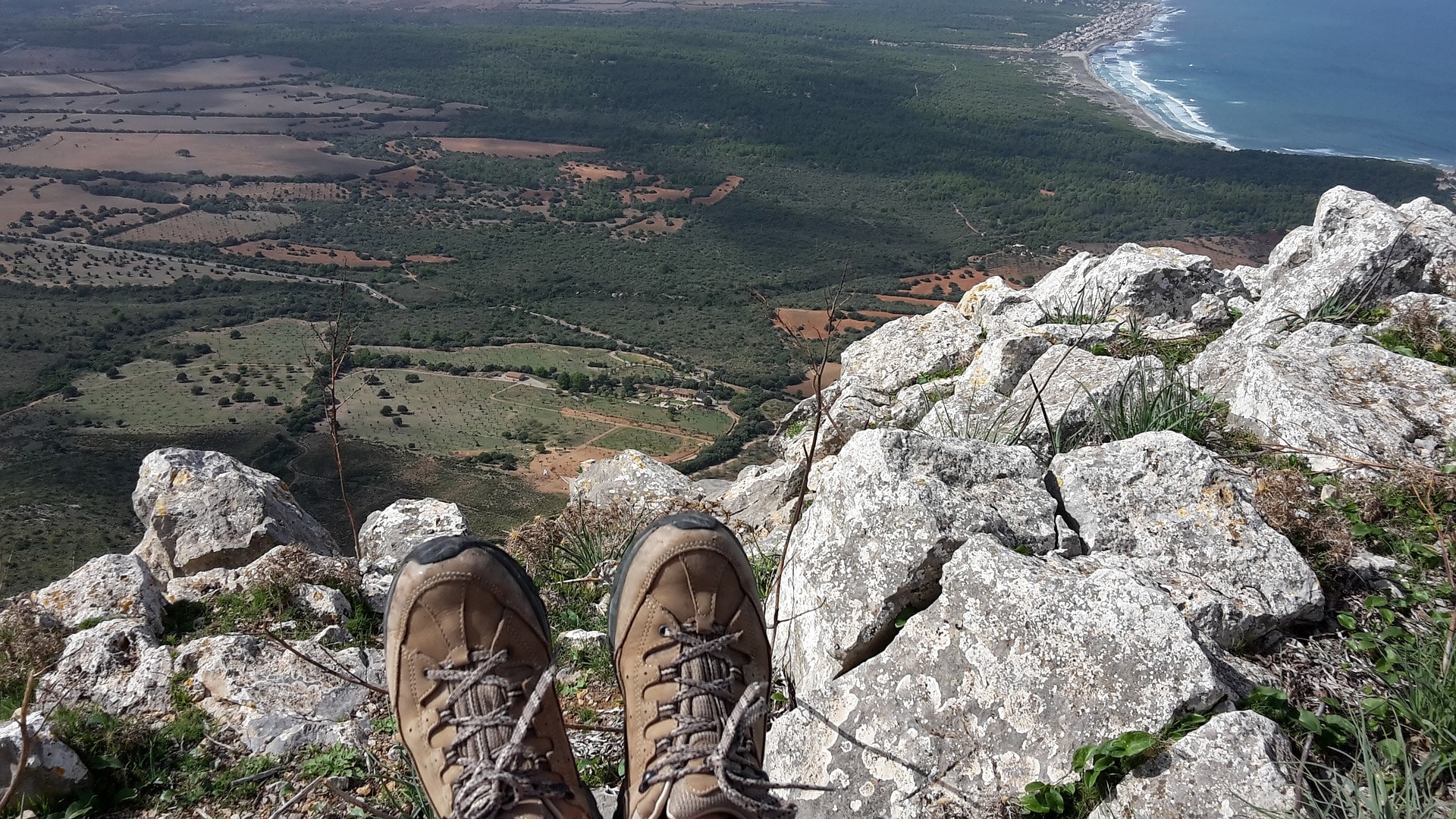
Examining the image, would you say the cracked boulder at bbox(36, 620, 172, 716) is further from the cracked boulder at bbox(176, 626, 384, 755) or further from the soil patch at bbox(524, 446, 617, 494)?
the soil patch at bbox(524, 446, 617, 494)

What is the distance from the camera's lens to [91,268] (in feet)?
226

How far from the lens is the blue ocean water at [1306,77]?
319 ft

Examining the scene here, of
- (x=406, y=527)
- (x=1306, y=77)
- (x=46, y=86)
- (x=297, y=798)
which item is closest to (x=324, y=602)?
(x=406, y=527)

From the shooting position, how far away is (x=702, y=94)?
134m

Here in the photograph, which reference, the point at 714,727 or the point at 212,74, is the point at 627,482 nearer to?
the point at 714,727

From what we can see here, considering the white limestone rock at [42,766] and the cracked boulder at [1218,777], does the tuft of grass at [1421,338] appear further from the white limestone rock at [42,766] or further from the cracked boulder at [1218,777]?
the white limestone rock at [42,766]

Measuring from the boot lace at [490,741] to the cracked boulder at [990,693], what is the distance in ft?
3.23

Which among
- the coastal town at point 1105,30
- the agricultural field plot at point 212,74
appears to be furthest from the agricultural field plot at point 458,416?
the coastal town at point 1105,30

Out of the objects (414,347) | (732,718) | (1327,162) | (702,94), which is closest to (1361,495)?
(732,718)

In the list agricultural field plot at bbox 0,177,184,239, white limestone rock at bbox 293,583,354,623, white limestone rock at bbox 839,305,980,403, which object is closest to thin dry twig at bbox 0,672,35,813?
white limestone rock at bbox 293,583,354,623

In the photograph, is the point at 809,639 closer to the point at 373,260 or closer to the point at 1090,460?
the point at 1090,460

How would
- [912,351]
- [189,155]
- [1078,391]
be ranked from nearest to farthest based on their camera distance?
[1078,391] → [912,351] → [189,155]

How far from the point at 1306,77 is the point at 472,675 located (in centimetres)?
16387

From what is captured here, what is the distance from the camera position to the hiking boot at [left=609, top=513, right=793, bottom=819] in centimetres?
274
